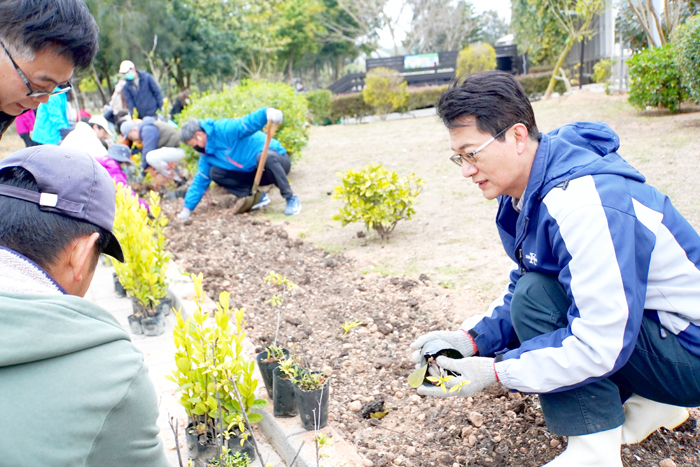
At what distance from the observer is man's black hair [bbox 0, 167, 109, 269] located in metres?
1.21

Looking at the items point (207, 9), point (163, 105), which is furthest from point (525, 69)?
point (163, 105)

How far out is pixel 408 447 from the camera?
2373 mm

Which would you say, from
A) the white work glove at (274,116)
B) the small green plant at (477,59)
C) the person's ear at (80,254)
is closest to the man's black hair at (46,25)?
the person's ear at (80,254)

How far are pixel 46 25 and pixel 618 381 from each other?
2.21 m

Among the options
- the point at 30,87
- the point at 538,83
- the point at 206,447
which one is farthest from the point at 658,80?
the point at 538,83

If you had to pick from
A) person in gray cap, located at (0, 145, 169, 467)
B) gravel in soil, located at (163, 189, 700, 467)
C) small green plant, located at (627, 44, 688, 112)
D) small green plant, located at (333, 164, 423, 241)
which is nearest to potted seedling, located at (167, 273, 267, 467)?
gravel in soil, located at (163, 189, 700, 467)

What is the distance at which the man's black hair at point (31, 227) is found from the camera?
1.21 metres

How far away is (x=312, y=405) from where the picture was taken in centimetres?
243

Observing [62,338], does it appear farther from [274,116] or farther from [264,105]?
[264,105]

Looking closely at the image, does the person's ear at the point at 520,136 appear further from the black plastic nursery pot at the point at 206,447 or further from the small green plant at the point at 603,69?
the small green plant at the point at 603,69

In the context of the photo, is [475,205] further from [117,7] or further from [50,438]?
[117,7]

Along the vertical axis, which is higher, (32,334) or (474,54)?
(474,54)

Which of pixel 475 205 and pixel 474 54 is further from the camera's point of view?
pixel 474 54

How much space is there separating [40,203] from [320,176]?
7.52m
